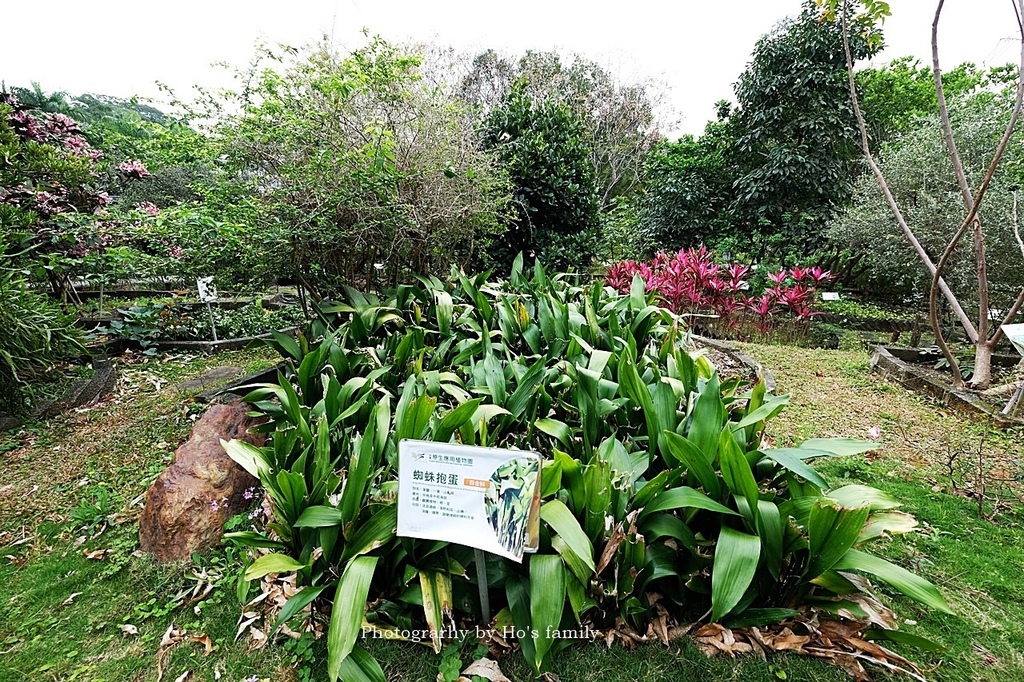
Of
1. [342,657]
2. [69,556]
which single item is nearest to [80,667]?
[69,556]

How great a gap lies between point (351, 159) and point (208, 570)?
2350 mm

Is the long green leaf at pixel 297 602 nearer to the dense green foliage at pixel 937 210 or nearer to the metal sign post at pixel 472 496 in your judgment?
the metal sign post at pixel 472 496

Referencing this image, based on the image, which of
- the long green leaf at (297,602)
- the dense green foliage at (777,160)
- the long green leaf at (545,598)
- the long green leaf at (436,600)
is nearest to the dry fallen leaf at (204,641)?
the long green leaf at (297,602)

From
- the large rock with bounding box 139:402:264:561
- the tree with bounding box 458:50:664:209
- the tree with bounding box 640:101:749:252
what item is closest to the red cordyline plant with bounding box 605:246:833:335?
the tree with bounding box 640:101:749:252

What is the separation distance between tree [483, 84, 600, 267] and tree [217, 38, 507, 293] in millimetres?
1797

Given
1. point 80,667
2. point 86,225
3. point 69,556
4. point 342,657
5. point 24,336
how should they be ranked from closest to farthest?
point 342,657, point 80,667, point 69,556, point 24,336, point 86,225

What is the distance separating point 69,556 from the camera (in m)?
1.87

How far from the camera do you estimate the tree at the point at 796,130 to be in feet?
24.5

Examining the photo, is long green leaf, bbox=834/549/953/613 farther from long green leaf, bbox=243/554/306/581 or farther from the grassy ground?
long green leaf, bbox=243/554/306/581

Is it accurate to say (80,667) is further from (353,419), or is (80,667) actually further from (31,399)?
Answer: (31,399)

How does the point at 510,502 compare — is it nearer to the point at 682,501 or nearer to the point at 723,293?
the point at 682,501

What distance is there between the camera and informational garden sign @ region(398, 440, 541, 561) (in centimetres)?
113

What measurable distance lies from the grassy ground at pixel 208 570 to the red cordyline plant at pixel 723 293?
2.37 metres

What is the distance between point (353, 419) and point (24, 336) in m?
2.31
